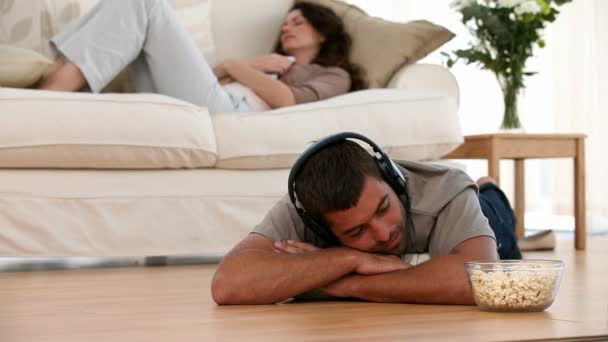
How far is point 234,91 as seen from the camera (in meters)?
3.23

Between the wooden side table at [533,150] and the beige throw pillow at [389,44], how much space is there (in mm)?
383

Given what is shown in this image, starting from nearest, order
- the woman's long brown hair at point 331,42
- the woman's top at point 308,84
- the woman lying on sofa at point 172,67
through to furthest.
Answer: the woman lying on sofa at point 172,67 < the woman's top at point 308,84 < the woman's long brown hair at point 331,42

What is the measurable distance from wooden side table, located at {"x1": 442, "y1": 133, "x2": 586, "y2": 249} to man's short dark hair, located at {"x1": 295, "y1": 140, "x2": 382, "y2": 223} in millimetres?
1786

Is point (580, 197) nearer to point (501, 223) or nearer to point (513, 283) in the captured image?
point (501, 223)

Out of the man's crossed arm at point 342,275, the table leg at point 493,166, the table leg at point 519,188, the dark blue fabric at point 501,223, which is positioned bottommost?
the table leg at point 519,188

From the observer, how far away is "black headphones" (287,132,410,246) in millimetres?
1597

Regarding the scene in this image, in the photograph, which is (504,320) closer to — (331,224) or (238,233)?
(331,224)

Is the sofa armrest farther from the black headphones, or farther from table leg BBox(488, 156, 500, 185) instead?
the black headphones

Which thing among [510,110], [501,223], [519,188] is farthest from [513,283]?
[519,188]

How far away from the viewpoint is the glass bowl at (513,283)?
1510 millimetres

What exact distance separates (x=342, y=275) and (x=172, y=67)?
154 centimetres

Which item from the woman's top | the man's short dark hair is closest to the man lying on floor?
the man's short dark hair

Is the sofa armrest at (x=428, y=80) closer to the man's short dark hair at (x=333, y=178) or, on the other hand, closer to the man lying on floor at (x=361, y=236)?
the man lying on floor at (x=361, y=236)

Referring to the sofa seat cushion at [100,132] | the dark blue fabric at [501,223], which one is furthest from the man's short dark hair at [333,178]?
the sofa seat cushion at [100,132]
